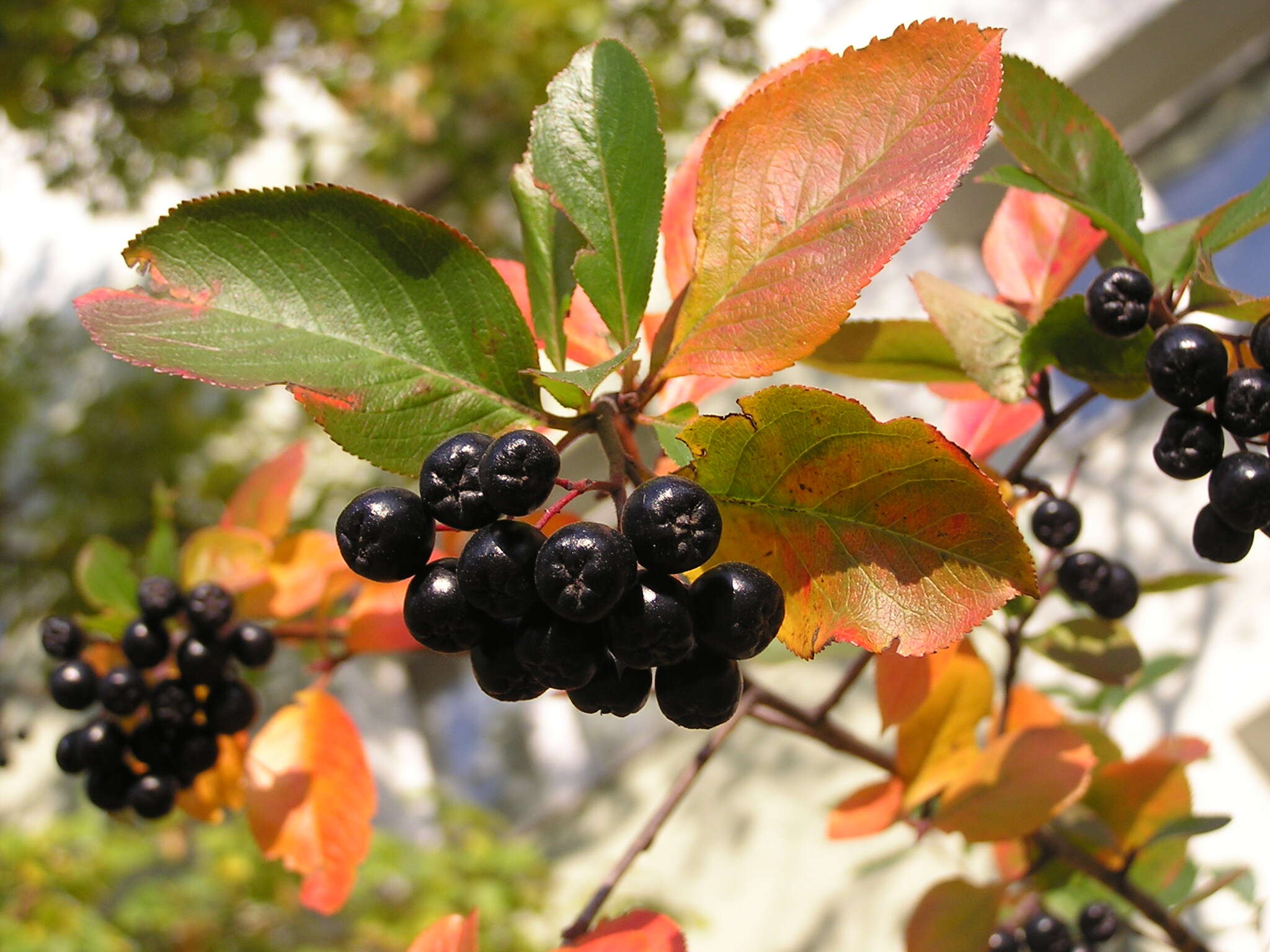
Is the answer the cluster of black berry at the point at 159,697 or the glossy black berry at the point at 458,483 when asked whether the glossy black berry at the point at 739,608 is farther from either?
the cluster of black berry at the point at 159,697

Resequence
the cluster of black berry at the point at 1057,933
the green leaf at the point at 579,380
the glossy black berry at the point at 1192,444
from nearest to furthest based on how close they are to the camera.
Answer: the green leaf at the point at 579,380, the glossy black berry at the point at 1192,444, the cluster of black berry at the point at 1057,933

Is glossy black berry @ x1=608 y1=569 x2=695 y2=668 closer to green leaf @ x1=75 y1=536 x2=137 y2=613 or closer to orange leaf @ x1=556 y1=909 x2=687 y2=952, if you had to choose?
orange leaf @ x1=556 y1=909 x2=687 y2=952

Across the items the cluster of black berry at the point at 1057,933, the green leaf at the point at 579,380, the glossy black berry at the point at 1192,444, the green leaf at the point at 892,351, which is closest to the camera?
the green leaf at the point at 579,380

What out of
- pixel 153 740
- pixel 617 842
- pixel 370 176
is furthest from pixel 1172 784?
pixel 370 176

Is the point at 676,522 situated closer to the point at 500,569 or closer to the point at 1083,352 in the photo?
the point at 500,569

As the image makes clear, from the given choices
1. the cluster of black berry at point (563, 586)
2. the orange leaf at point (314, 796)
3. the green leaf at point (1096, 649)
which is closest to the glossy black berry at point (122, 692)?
the orange leaf at point (314, 796)

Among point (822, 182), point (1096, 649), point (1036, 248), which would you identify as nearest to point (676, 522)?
point (822, 182)

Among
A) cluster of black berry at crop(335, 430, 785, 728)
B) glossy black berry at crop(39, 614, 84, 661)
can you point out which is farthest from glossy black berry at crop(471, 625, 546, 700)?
glossy black berry at crop(39, 614, 84, 661)
